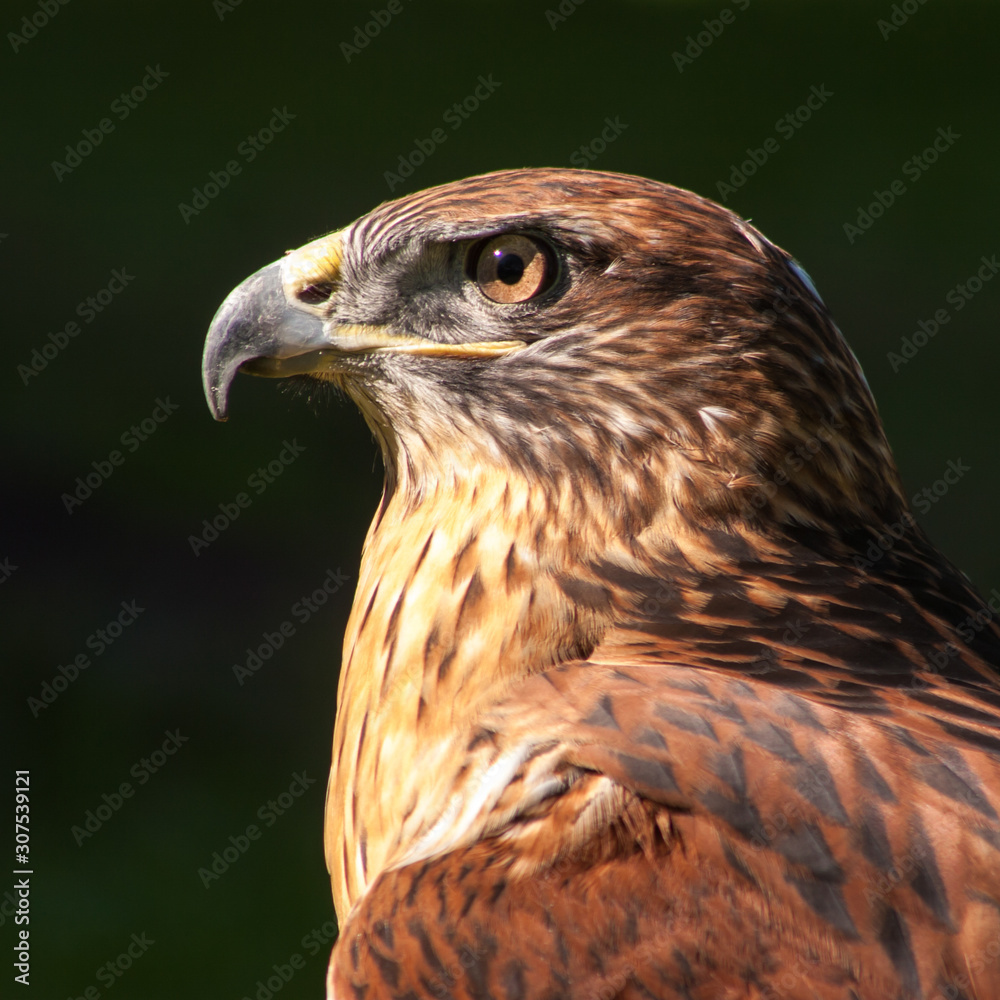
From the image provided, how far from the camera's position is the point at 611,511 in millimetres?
Result: 2170

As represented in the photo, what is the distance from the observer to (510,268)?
7.34ft

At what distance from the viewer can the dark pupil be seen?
223 centimetres

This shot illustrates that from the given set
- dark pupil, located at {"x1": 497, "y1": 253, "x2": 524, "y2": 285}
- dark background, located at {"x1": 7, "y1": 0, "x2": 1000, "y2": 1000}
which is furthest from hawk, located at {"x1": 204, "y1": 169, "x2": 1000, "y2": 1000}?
dark background, located at {"x1": 7, "y1": 0, "x2": 1000, "y2": 1000}

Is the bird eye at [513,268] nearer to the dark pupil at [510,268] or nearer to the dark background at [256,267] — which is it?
the dark pupil at [510,268]

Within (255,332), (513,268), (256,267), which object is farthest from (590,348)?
(256,267)

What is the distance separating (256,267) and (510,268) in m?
4.49

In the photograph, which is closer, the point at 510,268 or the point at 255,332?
the point at 510,268

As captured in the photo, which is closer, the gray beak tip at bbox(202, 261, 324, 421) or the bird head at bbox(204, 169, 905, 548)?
the bird head at bbox(204, 169, 905, 548)

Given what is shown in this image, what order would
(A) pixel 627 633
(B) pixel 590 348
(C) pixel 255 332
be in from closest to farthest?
(A) pixel 627 633
(B) pixel 590 348
(C) pixel 255 332

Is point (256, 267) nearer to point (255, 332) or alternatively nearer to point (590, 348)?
point (255, 332)

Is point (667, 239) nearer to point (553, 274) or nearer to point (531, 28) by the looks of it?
point (553, 274)

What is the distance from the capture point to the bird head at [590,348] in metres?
2.17

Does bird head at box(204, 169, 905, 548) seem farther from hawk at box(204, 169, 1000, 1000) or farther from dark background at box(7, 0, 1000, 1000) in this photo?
dark background at box(7, 0, 1000, 1000)

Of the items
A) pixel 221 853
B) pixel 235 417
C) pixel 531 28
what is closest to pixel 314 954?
pixel 221 853
